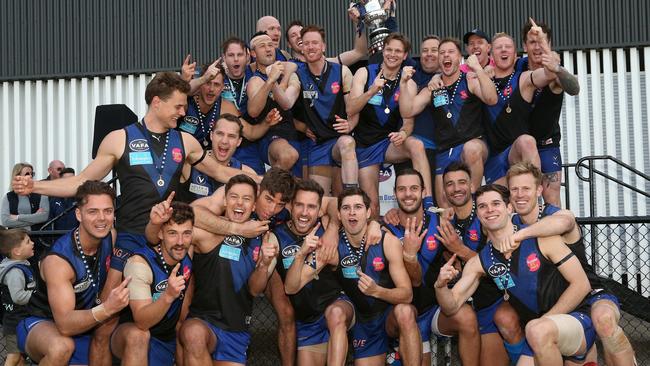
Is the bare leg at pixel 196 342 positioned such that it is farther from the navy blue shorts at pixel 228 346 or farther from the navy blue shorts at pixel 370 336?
the navy blue shorts at pixel 370 336

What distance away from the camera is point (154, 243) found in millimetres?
6828

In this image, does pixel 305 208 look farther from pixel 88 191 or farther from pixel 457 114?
pixel 457 114

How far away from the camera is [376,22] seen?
9047 mm

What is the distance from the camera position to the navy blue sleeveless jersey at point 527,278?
6727mm

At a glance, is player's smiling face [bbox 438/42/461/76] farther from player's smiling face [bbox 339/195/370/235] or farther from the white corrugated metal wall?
the white corrugated metal wall

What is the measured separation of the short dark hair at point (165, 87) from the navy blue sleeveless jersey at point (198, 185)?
2.73 feet

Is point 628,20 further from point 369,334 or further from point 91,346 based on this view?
point 91,346

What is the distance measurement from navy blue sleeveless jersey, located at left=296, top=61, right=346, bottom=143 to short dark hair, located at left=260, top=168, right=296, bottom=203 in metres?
1.45

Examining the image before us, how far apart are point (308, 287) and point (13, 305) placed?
8.28 feet

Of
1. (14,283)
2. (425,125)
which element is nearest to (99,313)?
(14,283)

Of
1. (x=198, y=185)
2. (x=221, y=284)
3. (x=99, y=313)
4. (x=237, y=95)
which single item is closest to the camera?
(x=99, y=313)

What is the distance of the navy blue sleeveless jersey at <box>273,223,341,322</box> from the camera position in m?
7.43

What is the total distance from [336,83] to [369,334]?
8.20ft

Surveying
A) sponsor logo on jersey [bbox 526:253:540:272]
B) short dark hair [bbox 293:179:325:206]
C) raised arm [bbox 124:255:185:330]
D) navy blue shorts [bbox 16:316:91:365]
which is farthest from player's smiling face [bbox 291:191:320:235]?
navy blue shorts [bbox 16:316:91:365]
